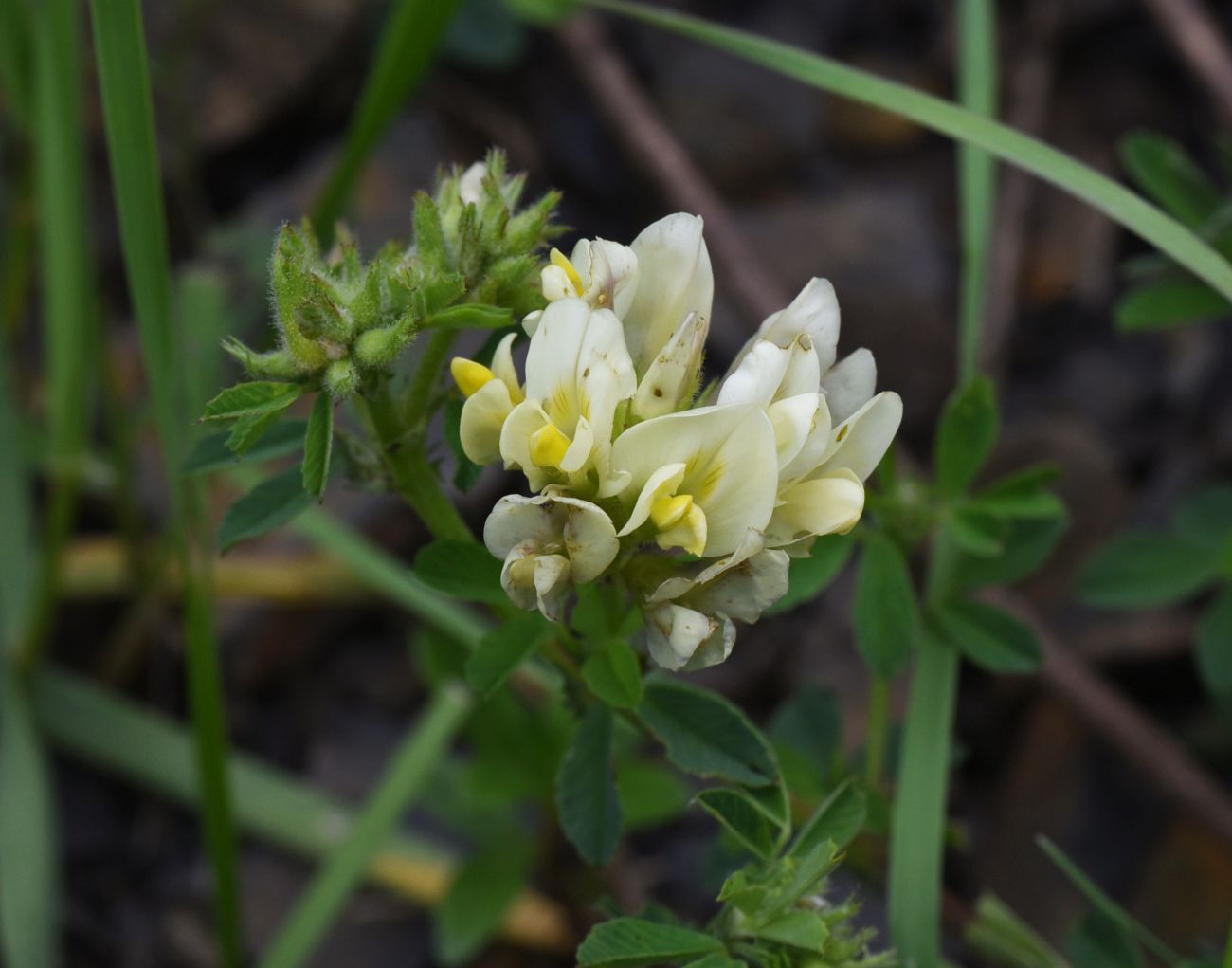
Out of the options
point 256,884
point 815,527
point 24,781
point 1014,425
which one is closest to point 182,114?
point 24,781

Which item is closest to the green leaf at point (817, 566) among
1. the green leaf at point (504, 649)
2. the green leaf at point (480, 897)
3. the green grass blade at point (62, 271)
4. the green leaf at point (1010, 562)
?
the green leaf at point (1010, 562)

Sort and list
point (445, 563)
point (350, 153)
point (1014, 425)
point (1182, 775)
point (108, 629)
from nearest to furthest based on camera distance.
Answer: point (445, 563) < point (350, 153) < point (1182, 775) < point (108, 629) < point (1014, 425)

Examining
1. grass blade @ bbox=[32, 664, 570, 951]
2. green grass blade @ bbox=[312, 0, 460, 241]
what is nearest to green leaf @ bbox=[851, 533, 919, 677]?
green grass blade @ bbox=[312, 0, 460, 241]

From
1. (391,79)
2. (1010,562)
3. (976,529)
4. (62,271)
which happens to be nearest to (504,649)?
(976,529)

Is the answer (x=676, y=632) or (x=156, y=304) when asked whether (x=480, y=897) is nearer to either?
(x=156, y=304)

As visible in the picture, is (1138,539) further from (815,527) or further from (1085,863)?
(815,527)

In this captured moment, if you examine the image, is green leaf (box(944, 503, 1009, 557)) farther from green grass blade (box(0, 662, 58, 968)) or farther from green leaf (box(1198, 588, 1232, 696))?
green grass blade (box(0, 662, 58, 968))
